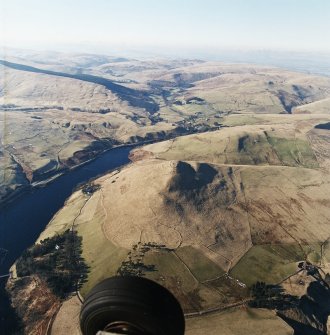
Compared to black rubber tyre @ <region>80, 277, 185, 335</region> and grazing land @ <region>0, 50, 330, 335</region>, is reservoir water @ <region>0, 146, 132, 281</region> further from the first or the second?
black rubber tyre @ <region>80, 277, 185, 335</region>

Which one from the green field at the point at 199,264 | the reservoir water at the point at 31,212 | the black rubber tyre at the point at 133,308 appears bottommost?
the reservoir water at the point at 31,212

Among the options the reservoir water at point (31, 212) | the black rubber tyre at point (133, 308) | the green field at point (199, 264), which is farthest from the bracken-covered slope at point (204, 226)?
the black rubber tyre at point (133, 308)

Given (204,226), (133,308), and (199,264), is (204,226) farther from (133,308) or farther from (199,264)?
(133,308)

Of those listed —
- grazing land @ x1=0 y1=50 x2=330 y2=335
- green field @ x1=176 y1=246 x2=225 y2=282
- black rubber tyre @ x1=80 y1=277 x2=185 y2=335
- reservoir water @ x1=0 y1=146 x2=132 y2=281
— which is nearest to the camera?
black rubber tyre @ x1=80 y1=277 x2=185 y2=335

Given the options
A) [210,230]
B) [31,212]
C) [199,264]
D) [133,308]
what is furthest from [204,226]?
[133,308]

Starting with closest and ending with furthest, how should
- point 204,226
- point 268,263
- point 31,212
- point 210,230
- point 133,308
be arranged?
point 133,308
point 268,263
point 210,230
point 204,226
point 31,212

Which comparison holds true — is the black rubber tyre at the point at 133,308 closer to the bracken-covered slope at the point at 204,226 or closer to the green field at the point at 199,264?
the bracken-covered slope at the point at 204,226

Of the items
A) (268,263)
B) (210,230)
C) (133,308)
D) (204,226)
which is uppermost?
(133,308)

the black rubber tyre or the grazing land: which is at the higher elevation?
the black rubber tyre

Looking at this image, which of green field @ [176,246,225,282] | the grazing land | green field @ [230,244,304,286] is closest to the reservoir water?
the grazing land

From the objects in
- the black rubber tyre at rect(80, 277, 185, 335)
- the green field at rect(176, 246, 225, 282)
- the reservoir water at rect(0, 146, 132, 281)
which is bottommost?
the reservoir water at rect(0, 146, 132, 281)
